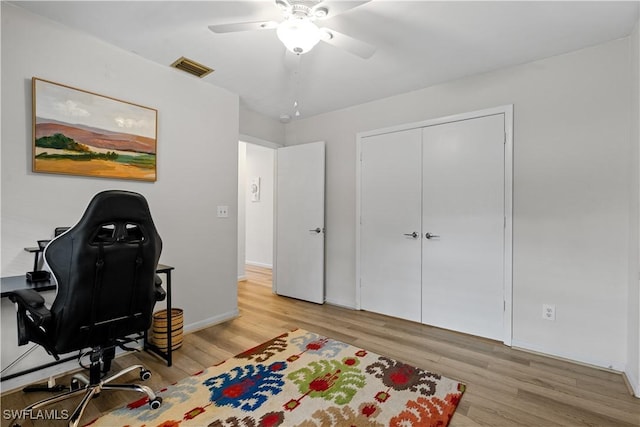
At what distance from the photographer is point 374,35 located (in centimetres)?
222

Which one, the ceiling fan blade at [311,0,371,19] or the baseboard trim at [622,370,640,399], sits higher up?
the ceiling fan blade at [311,0,371,19]

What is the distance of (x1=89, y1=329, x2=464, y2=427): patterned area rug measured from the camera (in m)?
1.68

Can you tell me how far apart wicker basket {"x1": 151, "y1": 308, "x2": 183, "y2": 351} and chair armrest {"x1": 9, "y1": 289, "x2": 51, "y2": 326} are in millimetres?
951

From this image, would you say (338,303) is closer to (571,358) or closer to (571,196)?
(571,358)

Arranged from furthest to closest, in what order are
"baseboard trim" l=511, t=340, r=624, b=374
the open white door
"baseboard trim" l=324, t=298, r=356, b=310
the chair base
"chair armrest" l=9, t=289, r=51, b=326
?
1. the open white door
2. "baseboard trim" l=324, t=298, r=356, b=310
3. "baseboard trim" l=511, t=340, r=624, b=374
4. the chair base
5. "chair armrest" l=9, t=289, r=51, b=326

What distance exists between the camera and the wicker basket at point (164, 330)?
8.11ft

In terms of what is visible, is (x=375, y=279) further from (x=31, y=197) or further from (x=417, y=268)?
(x=31, y=197)

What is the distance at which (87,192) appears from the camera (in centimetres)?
227

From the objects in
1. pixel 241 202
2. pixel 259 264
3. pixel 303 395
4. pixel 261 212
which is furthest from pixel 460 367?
pixel 261 212

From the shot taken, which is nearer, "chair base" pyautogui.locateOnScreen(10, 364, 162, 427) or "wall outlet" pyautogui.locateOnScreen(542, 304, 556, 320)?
"chair base" pyautogui.locateOnScreen(10, 364, 162, 427)

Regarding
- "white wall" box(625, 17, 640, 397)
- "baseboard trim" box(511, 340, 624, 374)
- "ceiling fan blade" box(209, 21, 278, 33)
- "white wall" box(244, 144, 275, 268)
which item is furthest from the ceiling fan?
"white wall" box(244, 144, 275, 268)

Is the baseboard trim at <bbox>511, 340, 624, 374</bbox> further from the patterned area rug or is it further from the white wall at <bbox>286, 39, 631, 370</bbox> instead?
the patterned area rug

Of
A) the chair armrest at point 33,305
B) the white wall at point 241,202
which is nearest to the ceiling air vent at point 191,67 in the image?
the chair armrest at point 33,305

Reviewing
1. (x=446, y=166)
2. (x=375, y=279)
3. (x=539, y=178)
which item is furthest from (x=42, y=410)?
(x=539, y=178)
